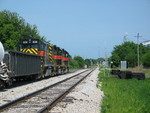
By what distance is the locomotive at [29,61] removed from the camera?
43.4 feet

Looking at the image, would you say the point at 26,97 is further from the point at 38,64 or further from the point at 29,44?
the point at 29,44

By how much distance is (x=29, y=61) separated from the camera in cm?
1692

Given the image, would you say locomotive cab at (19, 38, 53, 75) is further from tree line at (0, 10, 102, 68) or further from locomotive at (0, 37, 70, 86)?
tree line at (0, 10, 102, 68)

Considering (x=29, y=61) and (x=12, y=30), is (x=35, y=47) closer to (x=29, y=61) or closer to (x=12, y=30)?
(x=29, y=61)

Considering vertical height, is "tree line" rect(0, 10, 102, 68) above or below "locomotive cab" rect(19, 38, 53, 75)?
above

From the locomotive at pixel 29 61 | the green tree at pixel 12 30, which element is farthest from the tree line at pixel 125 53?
the locomotive at pixel 29 61

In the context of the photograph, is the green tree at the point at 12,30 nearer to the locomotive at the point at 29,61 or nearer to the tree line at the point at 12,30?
the tree line at the point at 12,30

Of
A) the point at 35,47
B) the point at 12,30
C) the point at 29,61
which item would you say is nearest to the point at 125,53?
the point at 12,30

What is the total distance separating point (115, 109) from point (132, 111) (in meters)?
0.59

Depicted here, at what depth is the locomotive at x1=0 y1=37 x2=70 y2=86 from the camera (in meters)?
13.2

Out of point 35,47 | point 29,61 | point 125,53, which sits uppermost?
point 125,53

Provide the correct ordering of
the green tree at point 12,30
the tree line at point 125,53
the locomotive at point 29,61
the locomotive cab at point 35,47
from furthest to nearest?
the tree line at point 125,53, the green tree at point 12,30, the locomotive cab at point 35,47, the locomotive at point 29,61

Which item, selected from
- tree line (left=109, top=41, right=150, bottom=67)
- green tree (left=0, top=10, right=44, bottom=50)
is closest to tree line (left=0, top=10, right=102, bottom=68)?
green tree (left=0, top=10, right=44, bottom=50)

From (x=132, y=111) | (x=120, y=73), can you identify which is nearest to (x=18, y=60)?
→ (x=132, y=111)
